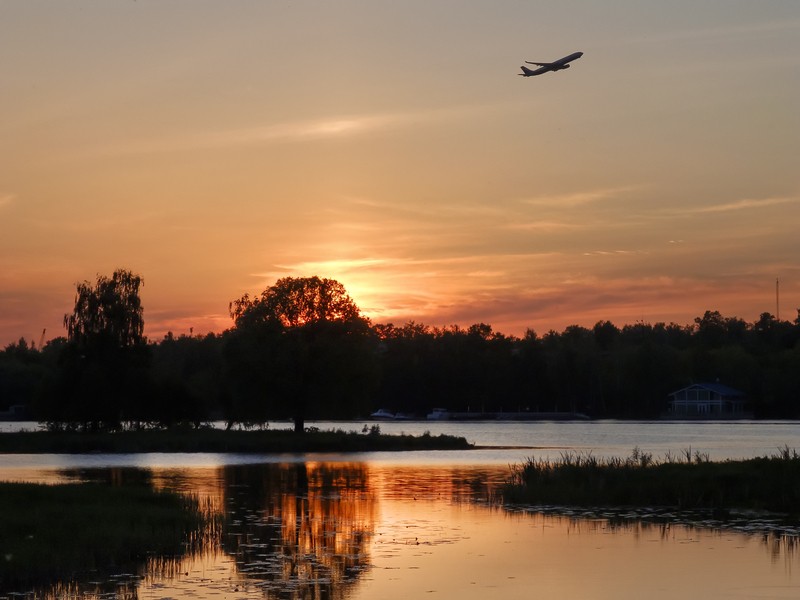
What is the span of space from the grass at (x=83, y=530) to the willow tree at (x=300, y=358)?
5709cm

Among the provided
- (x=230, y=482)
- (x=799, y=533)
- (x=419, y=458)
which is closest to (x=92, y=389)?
(x=419, y=458)

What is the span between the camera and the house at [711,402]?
622 ft

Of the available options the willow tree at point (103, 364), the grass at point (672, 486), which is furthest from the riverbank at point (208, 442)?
the grass at point (672, 486)

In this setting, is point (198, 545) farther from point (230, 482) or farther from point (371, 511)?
point (230, 482)

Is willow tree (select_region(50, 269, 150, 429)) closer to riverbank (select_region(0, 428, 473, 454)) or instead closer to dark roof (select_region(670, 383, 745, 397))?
riverbank (select_region(0, 428, 473, 454))

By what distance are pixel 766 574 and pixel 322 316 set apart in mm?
75926

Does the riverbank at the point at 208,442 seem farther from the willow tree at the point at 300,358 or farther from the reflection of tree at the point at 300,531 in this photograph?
the reflection of tree at the point at 300,531

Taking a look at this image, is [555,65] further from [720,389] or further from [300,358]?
[720,389]

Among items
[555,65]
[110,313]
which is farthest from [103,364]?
[555,65]

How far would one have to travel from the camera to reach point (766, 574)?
29.0 metres

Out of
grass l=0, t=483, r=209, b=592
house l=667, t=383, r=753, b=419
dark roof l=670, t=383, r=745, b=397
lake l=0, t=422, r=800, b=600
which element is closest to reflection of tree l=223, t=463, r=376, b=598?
lake l=0, t=422, r=800, b=600

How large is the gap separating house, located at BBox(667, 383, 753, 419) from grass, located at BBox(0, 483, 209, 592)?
159 meters

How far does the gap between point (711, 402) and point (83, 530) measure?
170080mm

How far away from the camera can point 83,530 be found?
103 feet
